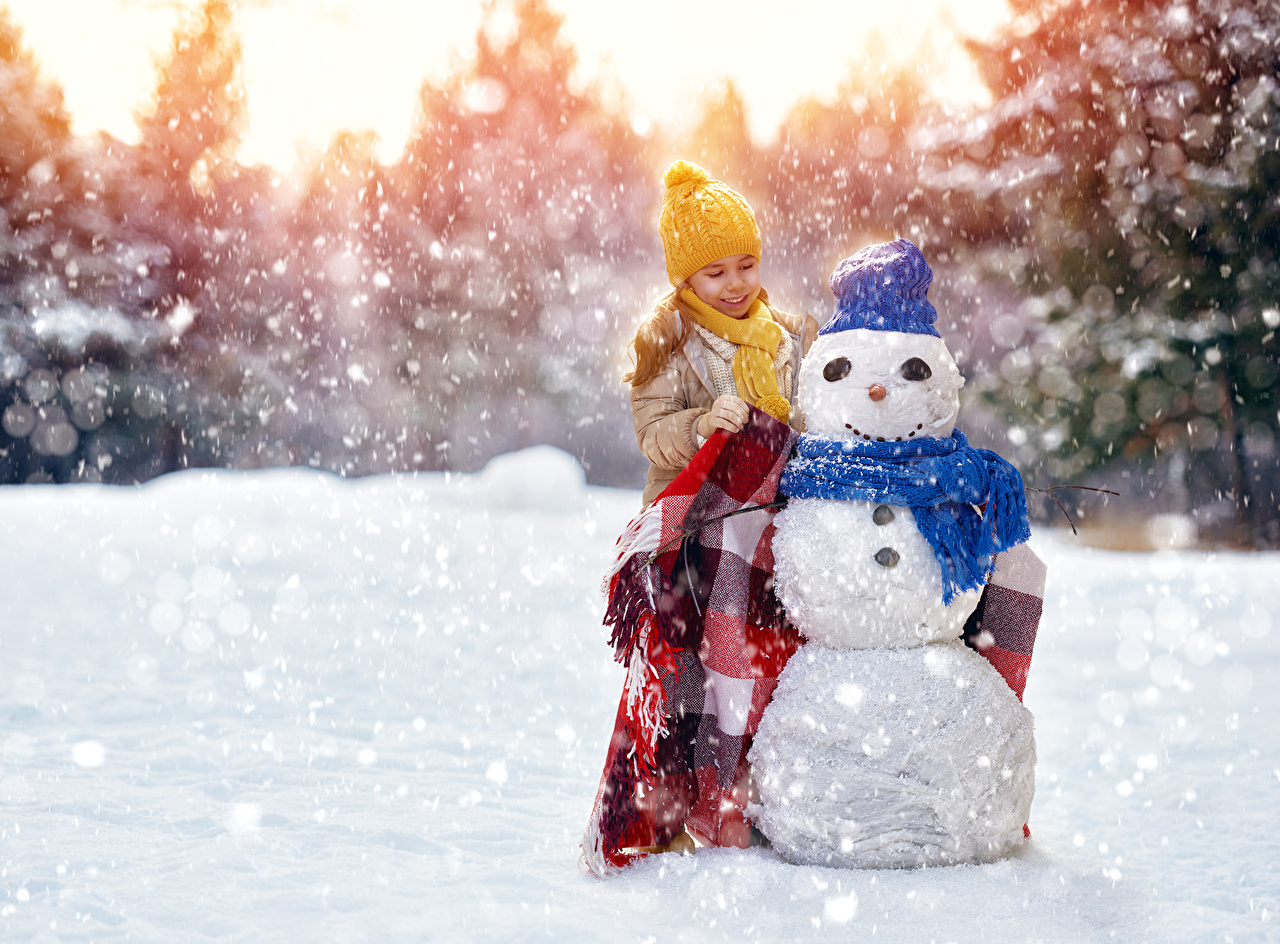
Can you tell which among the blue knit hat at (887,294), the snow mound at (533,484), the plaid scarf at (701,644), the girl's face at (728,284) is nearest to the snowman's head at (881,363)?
the blue knit hat at (887,294)

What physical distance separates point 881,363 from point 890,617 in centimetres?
52

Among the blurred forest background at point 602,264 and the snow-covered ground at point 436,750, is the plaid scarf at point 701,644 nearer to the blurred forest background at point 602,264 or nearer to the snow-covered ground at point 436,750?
the snow-covered ground at point 436,750

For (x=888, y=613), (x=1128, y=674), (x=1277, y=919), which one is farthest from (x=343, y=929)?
(x=1128, y=674)

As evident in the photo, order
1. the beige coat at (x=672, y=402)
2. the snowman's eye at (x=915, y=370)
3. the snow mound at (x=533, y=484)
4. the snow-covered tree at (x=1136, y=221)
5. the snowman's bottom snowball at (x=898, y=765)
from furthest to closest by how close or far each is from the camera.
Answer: the snow mound at (x=533, y=484), the snow-covered tree at (x=1136, y=221), the beige coat at (x=672, y=402), the snowman's eye at (x=915, y=370), the snowman's bottom snowball at (x=898, y=765)

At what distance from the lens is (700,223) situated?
7.20 ft

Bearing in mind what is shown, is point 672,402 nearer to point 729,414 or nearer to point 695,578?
point 729,414

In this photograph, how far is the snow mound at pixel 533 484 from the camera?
7461mm

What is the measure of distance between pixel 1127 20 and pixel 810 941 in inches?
330

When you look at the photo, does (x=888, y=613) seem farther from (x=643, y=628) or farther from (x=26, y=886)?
(x=26, y=886)

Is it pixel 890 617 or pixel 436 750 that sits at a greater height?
pixel 890 617

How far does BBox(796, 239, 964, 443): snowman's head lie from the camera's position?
1.93 metres

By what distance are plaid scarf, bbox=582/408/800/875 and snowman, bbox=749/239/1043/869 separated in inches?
2.9

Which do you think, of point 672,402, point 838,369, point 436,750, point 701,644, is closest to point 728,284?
point 672,402

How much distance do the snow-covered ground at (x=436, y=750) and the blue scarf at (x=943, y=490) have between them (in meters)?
0.61
